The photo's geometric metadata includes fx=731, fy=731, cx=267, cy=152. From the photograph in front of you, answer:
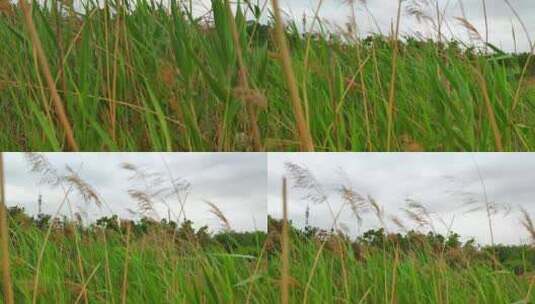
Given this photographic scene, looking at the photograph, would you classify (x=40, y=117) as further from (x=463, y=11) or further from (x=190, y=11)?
(x=463, y=11)

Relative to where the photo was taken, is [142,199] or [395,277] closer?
[142,199]

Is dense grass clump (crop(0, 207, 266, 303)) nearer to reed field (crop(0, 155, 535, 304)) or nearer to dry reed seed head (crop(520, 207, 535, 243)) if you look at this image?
reed field (crop(0, 155, 535, 304))

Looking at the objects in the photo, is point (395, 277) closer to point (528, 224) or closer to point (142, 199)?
point (528, 224)

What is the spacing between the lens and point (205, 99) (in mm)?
1685

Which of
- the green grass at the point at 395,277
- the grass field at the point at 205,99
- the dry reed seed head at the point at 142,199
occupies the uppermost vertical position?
the grass field at the point at 205,99

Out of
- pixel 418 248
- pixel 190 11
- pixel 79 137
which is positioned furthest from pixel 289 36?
pixel 79 137

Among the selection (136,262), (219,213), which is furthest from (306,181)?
Answer: (136,262)

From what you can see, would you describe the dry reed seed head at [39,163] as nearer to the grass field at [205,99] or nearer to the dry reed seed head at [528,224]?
the grass field at [205,99]

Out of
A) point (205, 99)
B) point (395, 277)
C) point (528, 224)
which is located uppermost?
point (205, 99)

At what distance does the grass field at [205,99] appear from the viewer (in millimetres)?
1635

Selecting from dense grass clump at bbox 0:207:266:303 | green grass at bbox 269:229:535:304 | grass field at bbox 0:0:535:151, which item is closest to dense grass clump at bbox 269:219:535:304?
green grass at bbox 269:229:535:304

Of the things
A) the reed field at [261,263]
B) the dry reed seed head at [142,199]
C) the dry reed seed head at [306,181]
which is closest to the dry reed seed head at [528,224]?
the reed field at [261,263]

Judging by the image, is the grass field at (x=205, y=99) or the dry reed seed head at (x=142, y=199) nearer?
the grass field at (x=205, y=99)

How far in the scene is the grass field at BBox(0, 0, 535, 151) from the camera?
163 centimetres
